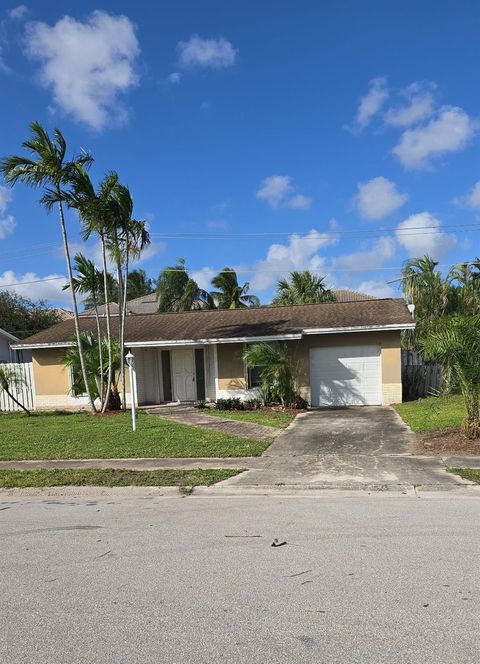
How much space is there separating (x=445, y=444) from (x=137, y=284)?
3823cm

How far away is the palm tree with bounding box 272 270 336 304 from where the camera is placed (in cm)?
3064

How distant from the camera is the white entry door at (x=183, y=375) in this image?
18.4 m

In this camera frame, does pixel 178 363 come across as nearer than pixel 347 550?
No

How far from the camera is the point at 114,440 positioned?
35.4 feet

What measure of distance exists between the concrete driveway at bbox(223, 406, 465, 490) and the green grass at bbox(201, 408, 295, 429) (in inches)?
24.7

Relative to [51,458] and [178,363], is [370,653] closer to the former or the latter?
[51,458]

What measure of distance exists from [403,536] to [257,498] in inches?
85.3

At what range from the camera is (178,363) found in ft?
60.8

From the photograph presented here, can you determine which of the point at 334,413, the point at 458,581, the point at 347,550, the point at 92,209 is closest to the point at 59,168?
the point at 92,209

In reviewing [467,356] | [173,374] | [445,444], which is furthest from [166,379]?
[467,356]

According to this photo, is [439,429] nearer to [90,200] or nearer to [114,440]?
[114,440]

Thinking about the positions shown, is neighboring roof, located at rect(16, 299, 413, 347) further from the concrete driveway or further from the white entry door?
the concrete driveway

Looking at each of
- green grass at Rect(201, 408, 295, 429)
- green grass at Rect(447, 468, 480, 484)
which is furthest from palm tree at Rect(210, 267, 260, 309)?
green grass at Rect(447, 468, 480, 484)

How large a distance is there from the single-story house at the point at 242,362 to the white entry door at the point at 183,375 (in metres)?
0.04
